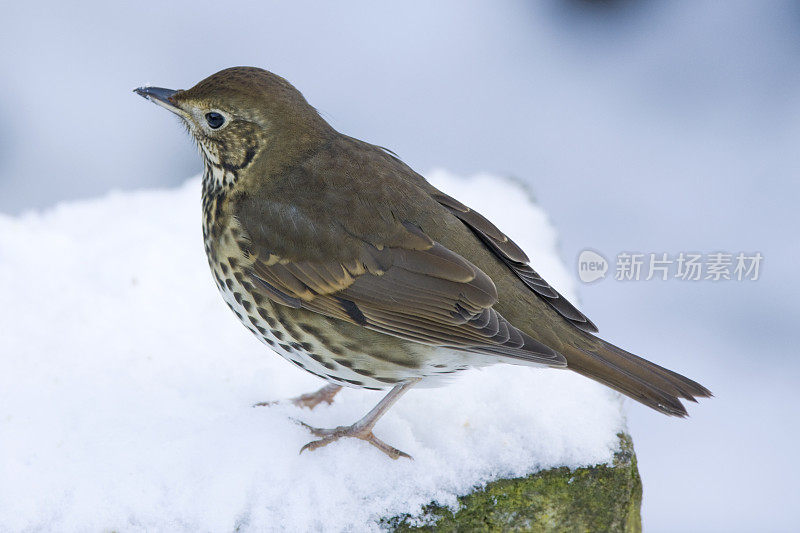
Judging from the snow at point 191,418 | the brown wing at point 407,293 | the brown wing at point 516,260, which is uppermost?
the brown wing at point 516,260

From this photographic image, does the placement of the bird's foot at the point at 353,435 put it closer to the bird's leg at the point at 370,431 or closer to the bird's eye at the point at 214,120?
the bird's leg at the point at 370,431

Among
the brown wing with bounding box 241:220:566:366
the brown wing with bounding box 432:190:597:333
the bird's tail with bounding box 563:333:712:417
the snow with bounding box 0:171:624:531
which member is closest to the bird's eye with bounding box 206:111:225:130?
the brown wing with bounding box 241:220:566:366

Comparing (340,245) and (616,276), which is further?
(616,276)

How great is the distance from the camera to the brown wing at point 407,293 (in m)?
3.03

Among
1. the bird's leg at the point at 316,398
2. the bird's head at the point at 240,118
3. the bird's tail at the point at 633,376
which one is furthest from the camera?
the bird's leg at the point at 316,398

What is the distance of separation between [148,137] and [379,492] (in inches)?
184

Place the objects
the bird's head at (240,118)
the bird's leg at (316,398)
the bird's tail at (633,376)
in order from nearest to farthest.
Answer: the bird's tail at (633,376) → the bird's head at (240,118) → the bird's leg at (316,398)

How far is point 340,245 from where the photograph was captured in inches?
124

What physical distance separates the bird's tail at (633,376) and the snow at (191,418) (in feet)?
1.14

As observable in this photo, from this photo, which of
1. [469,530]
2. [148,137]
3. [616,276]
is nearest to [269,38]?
[148,137]

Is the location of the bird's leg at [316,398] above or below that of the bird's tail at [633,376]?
below

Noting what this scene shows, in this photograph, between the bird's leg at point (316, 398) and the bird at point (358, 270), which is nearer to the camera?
the bird at point (358, 270)

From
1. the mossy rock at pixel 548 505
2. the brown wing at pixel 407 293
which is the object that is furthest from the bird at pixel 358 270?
the mossy rock at pixel 548 505

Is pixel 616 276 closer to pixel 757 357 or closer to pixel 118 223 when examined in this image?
pixel 757 357
